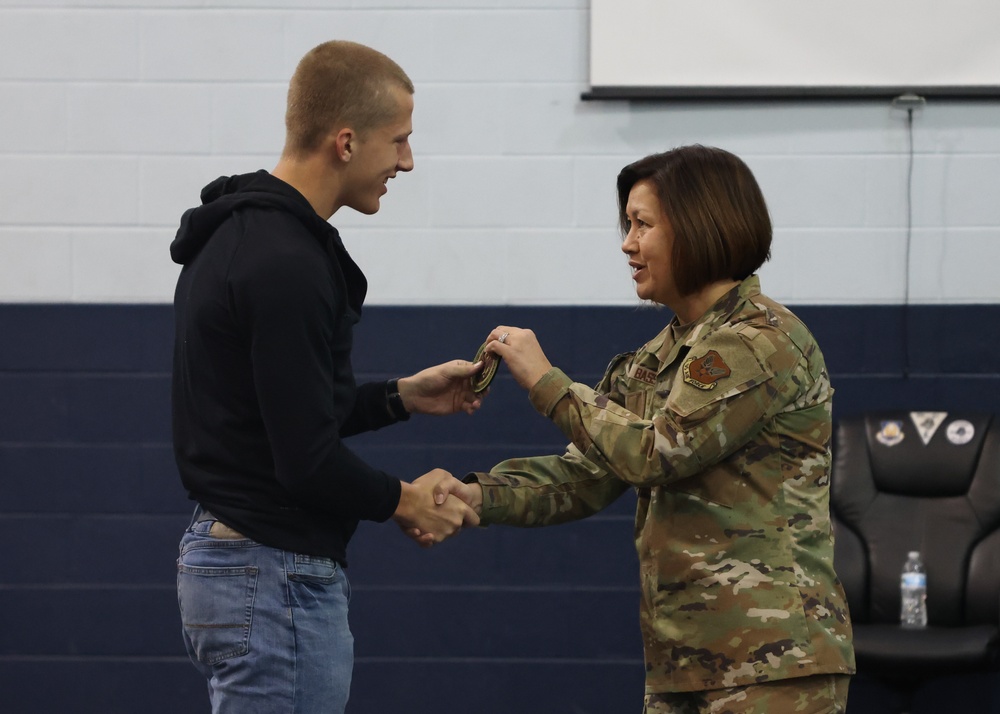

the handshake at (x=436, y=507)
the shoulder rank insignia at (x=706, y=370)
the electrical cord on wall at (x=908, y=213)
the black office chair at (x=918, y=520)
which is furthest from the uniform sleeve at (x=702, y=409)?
the electrical cord on wall at (x=908, y=213)

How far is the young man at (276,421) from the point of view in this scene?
5.42 ft

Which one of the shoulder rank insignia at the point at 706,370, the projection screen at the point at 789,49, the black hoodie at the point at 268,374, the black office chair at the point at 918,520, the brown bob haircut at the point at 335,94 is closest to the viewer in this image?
the black hoodie at the point at 268,374

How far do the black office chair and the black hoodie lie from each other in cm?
183

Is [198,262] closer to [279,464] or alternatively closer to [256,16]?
[279,464]

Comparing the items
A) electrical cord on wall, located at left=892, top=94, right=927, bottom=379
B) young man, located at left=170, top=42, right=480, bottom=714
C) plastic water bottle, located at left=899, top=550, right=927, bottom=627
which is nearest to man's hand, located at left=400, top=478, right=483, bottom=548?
young man, located at left=170, top=42, right=480, bottom=714

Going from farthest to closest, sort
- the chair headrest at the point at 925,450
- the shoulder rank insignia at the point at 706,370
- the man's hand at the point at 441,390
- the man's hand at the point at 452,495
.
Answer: the chair headrest at the point at 925,450 < the man's hand at the point at 441,390 < the man's hand at the point at 452,495 < the shoulder rank insignia at the point at 706,370

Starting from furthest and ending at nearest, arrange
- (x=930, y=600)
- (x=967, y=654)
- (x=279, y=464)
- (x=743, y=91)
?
(x=743, y=91) < (x=930, y=600) < (x=967, y=654) < (x=279, y=464)

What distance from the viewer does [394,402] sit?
2.33 metres

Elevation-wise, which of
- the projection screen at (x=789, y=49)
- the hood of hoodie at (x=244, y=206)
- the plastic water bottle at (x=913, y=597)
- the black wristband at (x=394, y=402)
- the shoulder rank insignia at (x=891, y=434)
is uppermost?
the projection screen at (x=789, y=49)

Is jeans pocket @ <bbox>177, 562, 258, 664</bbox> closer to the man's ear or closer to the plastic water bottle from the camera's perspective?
the man's ear

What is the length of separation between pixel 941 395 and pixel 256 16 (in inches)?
96.9

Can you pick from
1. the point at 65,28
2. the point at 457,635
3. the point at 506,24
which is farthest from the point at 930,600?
the point at 65,28

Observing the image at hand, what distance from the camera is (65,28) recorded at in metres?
3.45

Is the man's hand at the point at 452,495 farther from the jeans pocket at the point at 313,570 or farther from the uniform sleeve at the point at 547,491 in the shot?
the jeans pocket at the point at 313,570
